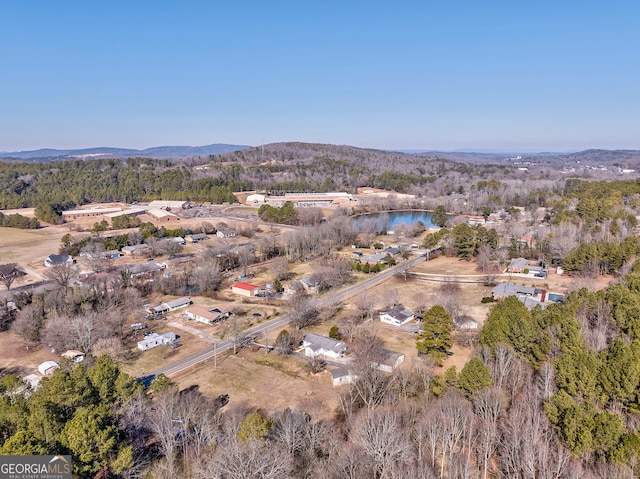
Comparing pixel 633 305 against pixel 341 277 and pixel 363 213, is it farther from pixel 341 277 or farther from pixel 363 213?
pixel 363 213

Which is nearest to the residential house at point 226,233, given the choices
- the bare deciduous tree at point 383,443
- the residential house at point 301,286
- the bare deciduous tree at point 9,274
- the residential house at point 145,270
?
the residential house at point 145,270

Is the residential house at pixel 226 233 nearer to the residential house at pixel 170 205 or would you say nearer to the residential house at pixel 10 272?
the residential house at pixel 10 272

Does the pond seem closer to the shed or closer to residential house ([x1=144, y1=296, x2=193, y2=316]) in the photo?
the shed

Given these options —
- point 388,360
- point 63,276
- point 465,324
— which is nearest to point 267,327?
point 388,360

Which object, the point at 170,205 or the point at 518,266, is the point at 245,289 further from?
the point at 170,205

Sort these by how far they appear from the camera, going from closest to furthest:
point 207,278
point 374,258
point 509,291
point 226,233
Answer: point 509,291 < point 207,278 < point 374,258 < point 226,233
